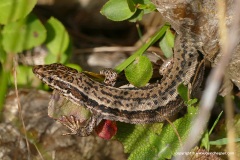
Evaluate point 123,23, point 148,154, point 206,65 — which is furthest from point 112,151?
Answer: point 123,23

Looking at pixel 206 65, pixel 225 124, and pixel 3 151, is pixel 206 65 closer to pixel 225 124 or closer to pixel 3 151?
pixel 225 124

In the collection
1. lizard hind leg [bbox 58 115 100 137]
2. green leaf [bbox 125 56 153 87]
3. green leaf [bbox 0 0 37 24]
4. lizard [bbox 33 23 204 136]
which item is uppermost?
green leaf [bbox 0 0 37 24]

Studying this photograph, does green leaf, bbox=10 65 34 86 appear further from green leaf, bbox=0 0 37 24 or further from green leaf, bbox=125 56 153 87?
green leaf, bbox=125 56 153 87

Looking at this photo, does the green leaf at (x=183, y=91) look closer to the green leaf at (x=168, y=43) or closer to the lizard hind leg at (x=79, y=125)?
the green leaf at (x=168, y=43)

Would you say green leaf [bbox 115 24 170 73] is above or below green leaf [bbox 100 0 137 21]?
below

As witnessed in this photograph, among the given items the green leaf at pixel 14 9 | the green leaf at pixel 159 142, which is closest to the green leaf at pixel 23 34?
the green leaf at pixel 14 9

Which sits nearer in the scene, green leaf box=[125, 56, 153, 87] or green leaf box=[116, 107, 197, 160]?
green leaf box=[116, 107, 197, 160]

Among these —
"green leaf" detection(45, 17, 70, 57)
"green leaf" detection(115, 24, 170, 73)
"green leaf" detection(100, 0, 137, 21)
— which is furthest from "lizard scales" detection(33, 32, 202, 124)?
"green leaf" detection(45, 17, 70, 57)
